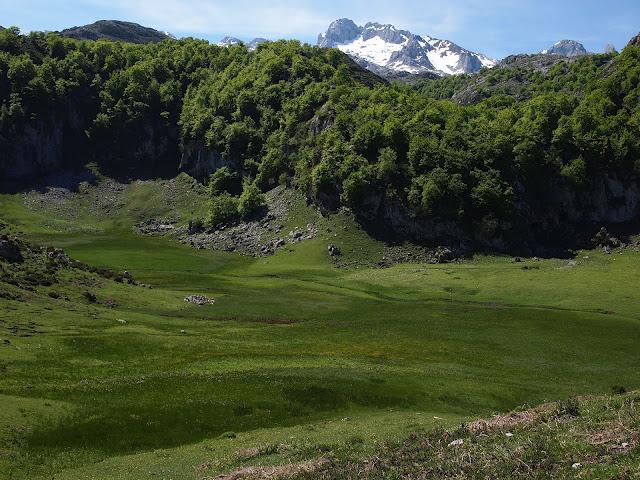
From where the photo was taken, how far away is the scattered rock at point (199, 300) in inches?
4031

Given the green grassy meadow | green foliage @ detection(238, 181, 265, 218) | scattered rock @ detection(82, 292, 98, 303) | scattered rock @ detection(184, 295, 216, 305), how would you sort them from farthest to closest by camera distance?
green foliage @ detection(238, 181, 265, 218) < scattered rock @ detection(184, 295, 216, 305) < scattered rock @ detection(82, 292, 98, 303) < the green grassy meadow

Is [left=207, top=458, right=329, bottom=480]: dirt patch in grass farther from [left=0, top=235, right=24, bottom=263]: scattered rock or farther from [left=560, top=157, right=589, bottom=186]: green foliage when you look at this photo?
[left=560, top=157, right=589, bottom=186]: green foliage

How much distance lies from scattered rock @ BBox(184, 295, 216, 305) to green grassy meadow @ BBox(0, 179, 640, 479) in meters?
2.32

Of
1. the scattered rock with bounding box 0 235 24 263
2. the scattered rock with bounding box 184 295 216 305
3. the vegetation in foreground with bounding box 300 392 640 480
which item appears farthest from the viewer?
the scattered rock with bounding box 184 295 216 305

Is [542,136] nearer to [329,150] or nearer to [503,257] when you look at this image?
[503,257]

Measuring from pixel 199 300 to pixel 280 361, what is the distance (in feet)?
138

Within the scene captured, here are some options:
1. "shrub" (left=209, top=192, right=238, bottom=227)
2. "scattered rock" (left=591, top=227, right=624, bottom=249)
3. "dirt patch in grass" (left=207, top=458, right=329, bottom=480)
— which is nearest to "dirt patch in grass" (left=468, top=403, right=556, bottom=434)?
"dirt patch in grass" (left=207, top=458, right=329, bottom=480)

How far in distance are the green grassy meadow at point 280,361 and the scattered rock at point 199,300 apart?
232 cm

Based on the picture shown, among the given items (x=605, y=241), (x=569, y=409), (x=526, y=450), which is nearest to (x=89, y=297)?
(x=569, y=409)

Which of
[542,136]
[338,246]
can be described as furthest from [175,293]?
[542,136]

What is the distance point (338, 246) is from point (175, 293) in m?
62.7

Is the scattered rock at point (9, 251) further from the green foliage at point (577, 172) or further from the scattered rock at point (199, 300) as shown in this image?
the green foliage at point (577, 172)

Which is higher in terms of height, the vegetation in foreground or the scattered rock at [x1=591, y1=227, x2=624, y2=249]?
the scattered rock at [x1=591, y1=227, x2=624, y2=249]

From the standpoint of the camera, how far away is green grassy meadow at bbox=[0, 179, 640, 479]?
137 ft
